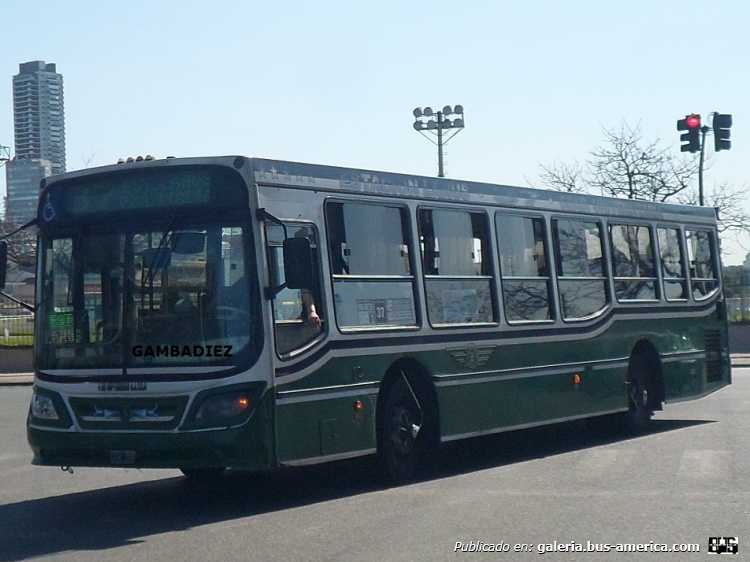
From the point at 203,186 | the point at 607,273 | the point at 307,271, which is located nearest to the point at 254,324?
the point at 307,271

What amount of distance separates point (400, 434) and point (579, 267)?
13.5ft

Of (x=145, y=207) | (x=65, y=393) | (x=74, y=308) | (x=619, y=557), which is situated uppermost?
(x=145, y=207)

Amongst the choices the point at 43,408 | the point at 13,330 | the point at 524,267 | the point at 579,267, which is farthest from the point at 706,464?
the point at 13,330

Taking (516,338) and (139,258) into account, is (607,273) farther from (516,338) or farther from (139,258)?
(139,258)

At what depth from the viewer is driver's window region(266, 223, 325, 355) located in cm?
1013

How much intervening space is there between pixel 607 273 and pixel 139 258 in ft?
22.6

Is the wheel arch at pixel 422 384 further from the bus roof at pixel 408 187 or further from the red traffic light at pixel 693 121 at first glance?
the red traffic light at pixel 693 121

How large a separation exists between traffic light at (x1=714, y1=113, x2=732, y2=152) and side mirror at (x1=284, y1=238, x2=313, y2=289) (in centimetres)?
1752

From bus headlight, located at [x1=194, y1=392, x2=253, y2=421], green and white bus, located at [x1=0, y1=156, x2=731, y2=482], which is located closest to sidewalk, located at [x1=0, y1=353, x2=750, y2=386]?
green and white bus, located at [x1=0, y1=156, x2=731, y2=482]

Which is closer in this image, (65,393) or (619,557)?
(619,557)

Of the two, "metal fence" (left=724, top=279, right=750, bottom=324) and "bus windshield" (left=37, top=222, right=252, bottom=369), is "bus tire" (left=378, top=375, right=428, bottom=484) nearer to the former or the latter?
"bus windshield" (left=37, top=222, right=252, bottom=369)

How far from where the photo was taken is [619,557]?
786 centimetres

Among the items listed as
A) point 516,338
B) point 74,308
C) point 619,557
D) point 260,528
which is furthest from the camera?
point 516,338

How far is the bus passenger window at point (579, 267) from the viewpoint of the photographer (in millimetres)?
14359
